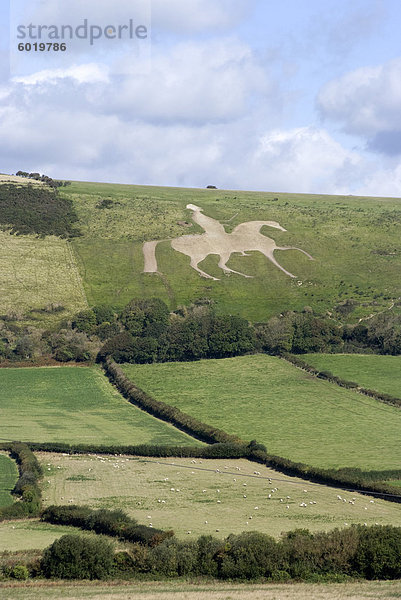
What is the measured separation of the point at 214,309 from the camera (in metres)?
109

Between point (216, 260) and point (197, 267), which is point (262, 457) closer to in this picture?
point (197, 267)

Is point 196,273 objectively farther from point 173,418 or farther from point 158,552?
point 158,552

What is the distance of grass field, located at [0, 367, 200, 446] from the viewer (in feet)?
219

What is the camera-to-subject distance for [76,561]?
34.9m

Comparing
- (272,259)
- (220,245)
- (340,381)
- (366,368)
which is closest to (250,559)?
(340,381)

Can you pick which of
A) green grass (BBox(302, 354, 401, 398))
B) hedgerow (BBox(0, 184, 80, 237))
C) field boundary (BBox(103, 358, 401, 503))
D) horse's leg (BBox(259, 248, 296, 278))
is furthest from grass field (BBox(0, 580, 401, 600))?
hedgerow (BBox(0, 184, 80, 237))

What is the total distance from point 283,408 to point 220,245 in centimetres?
5805

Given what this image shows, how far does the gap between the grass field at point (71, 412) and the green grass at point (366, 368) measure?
76.5 feet

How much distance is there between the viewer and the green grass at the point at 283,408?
2371 inches

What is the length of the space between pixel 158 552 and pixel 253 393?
1842 inches

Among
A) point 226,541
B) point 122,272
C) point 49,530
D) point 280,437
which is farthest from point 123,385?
point 226,541

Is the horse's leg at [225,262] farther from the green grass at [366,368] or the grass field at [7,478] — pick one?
the grass field at [7,478]

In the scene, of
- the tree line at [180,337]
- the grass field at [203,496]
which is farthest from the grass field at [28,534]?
the tree line at [180,337]

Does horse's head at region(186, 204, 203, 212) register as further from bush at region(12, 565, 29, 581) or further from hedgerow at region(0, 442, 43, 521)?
bush at region(12, 565, 29, 581)
